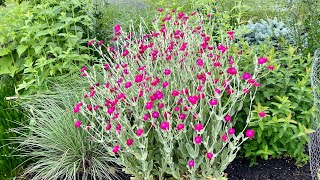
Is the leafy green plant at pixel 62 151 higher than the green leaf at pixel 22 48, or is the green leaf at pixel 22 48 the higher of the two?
the green leaf at pixel 22 48

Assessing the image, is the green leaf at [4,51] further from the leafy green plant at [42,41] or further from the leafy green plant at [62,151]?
the leafy green plant at [62,151]

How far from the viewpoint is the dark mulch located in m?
2.93

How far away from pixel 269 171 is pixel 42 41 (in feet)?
7.93

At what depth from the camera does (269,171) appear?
2.99 meters

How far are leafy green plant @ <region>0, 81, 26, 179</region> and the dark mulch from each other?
1709 mm

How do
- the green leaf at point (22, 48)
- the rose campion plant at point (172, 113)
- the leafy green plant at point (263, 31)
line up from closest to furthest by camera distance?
the rose campion plant at point (172, 113) → the green leaf at point (22, 48) → the leafy green plant at point (263, 31)

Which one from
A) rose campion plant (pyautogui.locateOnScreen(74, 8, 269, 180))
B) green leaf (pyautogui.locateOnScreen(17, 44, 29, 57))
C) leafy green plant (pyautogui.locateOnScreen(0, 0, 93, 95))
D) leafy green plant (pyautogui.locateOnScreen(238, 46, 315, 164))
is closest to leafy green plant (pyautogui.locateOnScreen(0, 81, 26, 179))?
leafy green plant (pyautogui.locateOnScreen(0, 0, 93, 95))

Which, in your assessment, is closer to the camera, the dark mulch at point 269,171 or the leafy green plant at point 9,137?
the dark mulch at point 269,171

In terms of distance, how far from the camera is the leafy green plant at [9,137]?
307cm

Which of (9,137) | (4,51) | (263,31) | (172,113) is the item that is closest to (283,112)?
(172,113)

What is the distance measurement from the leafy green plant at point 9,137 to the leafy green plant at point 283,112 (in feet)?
6.05

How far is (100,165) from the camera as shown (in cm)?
298

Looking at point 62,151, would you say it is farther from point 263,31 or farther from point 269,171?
point 263,31

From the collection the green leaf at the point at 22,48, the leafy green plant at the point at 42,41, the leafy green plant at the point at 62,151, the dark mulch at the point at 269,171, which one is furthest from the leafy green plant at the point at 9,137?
the dark mulch at the point at 269,171
